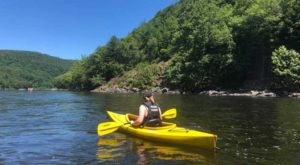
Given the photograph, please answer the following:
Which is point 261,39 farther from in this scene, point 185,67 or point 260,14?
point 185,67

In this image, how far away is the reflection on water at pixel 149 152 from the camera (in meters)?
10.3

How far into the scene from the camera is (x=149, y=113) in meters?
13.1

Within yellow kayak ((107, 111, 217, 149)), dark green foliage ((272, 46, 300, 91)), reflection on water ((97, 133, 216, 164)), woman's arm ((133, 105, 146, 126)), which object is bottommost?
reflection on water ((97, 133, 216, 164))

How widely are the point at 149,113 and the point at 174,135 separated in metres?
1.63

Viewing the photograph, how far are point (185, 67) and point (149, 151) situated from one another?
185 feet

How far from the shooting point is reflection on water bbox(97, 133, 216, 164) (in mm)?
10289

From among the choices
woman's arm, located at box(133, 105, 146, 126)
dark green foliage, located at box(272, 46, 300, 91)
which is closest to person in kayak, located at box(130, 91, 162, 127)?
woman's arm, located at box(133, 105, 146, 126)

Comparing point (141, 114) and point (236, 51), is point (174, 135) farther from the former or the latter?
point (236, 51)

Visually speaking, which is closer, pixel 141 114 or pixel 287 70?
pixel 141 114

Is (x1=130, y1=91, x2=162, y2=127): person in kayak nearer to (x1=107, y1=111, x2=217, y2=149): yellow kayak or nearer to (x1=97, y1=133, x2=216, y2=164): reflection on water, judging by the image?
(x1=107, y1=111, x2=217, y2=149): yellow kayak

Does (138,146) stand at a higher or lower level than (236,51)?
lower

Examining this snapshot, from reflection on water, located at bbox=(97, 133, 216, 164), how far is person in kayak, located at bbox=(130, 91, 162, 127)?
2.24ft

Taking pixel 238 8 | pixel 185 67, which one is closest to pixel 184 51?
pixel 185 67

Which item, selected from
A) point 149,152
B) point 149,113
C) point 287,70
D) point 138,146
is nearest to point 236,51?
point 287,70
